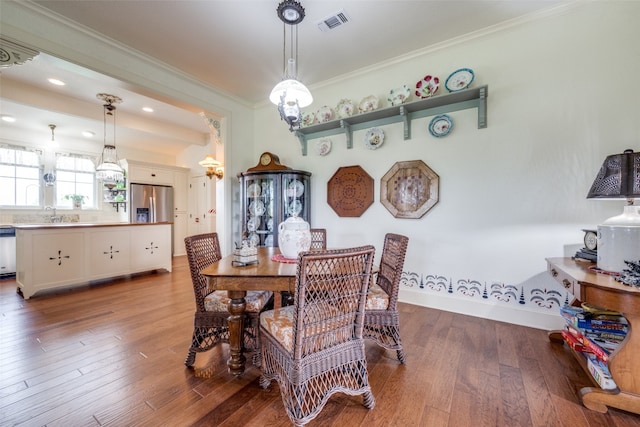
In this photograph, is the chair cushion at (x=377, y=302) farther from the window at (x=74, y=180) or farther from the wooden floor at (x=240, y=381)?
the window at (x=74, y=180)

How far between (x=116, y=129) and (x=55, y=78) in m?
1.76

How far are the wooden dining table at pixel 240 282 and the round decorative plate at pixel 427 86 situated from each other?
90.2 inches

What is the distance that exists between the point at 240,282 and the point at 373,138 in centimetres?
236

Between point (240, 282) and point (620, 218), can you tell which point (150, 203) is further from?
point (620, 218)

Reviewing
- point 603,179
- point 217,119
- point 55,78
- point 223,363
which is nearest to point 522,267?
point 603,179

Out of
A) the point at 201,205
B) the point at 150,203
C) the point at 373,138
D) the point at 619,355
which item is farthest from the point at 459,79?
the point at 150,203

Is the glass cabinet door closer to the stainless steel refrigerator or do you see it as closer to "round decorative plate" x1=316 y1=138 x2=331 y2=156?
"round decorative plate" x1=316 y1=138 x2=331 y2=156

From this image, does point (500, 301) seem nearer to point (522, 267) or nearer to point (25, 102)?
point (522, 267)

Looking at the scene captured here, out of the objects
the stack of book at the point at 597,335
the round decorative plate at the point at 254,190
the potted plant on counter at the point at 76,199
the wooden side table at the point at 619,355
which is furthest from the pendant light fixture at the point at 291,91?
the potted plant on counter at the point at 76,199

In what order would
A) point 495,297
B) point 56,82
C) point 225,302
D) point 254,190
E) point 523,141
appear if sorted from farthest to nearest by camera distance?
point 254,190
point 56,82
point 495,297
point 523,141
point 225,302

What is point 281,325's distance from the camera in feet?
4.50

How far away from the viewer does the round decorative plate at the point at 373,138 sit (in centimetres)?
303

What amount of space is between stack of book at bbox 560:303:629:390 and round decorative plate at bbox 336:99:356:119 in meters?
2.79

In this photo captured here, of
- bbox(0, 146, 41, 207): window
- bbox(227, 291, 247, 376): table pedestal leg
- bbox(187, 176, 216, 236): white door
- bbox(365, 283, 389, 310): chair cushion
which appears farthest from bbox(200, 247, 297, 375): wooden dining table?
bbox(0, 146, 41, 207): window
